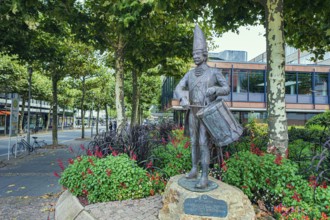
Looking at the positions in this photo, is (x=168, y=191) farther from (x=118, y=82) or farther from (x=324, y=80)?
(x=324, y=80)

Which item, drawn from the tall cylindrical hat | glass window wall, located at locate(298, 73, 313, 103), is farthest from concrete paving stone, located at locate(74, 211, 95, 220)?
glass window wall, located at locate(298, 73, 313, 103)

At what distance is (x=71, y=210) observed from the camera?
15.4 feet

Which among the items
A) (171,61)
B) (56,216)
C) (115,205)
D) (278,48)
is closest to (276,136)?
(278,48)

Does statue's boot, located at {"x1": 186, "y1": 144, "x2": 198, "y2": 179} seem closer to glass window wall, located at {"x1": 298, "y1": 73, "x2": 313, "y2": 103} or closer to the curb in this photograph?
the curb

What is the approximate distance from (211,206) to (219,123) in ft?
3.80

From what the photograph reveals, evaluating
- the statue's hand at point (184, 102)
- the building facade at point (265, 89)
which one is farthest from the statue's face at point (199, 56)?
the building facade at point (265, 89)

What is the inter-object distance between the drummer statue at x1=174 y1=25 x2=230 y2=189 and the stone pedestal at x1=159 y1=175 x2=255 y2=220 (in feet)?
1.21

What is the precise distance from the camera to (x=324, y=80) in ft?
100

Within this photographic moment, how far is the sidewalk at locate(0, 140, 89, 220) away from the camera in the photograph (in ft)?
17.8

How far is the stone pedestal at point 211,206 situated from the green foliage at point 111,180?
48.1 inches

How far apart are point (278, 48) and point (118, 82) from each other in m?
5.05

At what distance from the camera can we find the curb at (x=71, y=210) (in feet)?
14.3

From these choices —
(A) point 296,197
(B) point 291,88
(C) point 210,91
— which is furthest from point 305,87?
(C) point 210,91

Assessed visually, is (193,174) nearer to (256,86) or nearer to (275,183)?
(275,183)
